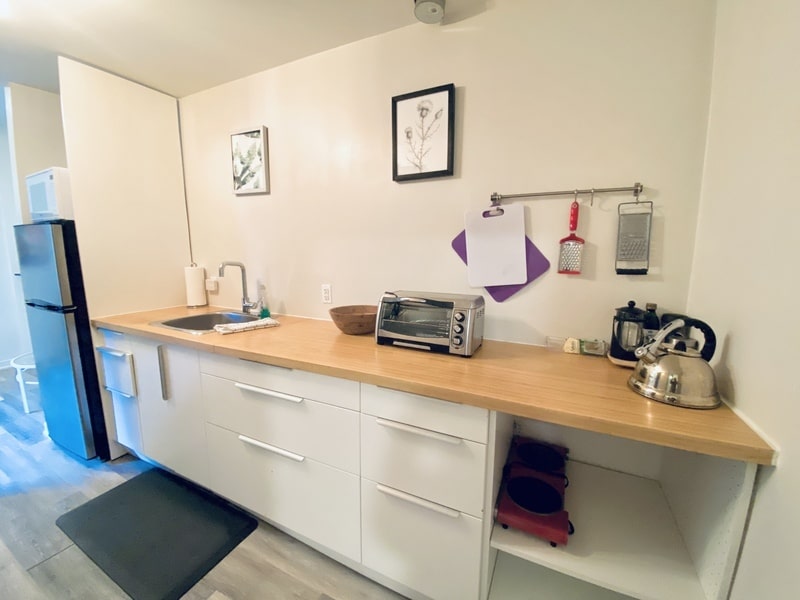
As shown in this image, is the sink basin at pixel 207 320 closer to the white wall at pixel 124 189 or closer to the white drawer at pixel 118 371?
the white drawer at pixel 118 371

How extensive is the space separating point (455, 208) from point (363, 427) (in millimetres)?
1002

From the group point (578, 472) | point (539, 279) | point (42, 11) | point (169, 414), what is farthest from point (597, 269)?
point (42, 11)

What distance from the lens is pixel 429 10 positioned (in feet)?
4.08

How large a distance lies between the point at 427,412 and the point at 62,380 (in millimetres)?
2280

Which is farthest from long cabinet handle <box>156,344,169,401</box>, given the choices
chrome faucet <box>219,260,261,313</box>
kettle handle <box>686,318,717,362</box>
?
kettle handle <box>686,318,717,362</box>

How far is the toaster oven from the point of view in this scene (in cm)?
117

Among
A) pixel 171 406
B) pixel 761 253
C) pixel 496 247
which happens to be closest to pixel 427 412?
pixel 496 247

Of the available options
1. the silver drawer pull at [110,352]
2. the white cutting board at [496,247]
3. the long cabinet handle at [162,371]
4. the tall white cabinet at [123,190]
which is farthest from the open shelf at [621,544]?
the tall white cabinet at [123,190]

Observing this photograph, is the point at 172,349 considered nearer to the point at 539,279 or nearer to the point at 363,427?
the point at 363,427

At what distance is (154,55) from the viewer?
5.50ft

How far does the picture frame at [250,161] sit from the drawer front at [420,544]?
5.71ft

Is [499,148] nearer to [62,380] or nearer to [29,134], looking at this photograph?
[62,380]

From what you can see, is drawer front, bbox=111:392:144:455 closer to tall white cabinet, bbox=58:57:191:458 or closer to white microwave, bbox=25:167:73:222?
tall white cabinet, bbox=58:57:191:458

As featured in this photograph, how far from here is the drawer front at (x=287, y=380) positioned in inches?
42.8
